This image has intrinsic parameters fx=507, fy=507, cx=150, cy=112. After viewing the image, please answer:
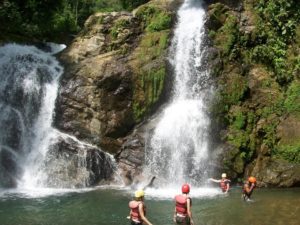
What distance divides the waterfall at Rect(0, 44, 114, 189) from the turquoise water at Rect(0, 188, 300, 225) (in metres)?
2.11

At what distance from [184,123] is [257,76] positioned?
185 inches

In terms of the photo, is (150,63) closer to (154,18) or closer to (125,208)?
(154,18)

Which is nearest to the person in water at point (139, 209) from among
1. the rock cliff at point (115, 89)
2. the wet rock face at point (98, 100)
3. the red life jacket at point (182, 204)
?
the red life jacket at point (182, 204)

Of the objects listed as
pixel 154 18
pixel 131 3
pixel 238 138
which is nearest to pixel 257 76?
pixel 238 138

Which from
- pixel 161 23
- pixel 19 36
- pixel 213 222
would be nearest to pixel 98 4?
pixel 19 36

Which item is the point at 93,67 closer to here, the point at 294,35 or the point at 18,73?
the point at 18,73

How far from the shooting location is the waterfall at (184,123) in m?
24.8

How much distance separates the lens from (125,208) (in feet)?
62.2

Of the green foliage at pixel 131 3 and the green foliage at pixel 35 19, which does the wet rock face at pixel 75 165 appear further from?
the green foliage at pixel 131 3

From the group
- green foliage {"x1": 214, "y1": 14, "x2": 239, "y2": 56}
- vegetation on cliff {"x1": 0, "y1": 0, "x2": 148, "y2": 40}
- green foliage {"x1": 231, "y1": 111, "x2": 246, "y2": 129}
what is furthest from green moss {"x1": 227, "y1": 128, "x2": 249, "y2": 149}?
vegetation on cliff {"x1": 0, "y1": 0, "x2": 148, "y2": 40}

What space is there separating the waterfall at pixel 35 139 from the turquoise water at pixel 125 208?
2.11m

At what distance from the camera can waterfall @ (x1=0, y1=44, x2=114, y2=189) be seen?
24.5 meters

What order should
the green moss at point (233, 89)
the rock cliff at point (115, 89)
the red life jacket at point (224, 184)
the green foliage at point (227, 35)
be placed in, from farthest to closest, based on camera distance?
the green foliage at point (227, 35) < the green moss at point (233, 89) < the rock cliff at point (115, 89) < the red life jacket at point (224, 184)

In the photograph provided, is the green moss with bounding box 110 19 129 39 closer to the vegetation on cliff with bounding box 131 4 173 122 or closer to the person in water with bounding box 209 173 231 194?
the vegetation on cliff with bounding box 131 4 173 122
